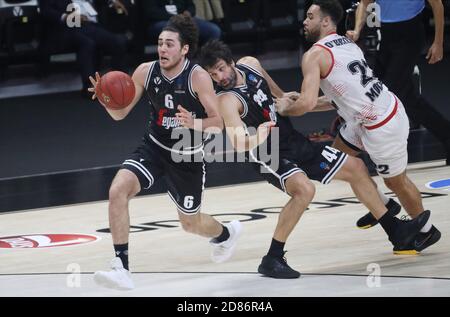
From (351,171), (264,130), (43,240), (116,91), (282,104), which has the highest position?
(116,91)

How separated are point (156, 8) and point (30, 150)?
2677 mm

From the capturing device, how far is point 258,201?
353 inches

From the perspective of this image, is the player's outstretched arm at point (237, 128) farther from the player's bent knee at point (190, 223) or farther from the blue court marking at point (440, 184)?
the blue court marking at point (440, 184)

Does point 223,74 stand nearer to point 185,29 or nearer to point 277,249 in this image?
point 185,29

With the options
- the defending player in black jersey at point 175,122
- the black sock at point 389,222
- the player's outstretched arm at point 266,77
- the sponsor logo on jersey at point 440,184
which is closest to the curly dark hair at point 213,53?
the defending player in black jersey at point 175,122

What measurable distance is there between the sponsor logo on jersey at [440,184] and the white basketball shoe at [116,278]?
3.35 meters

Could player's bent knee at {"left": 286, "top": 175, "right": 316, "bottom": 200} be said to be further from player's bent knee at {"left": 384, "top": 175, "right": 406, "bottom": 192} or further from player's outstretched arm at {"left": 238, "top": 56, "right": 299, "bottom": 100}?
player's bent knee at {"left": 384, "top": 175, "right": 406, "bottom": 192}

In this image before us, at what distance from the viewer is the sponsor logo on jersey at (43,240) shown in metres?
7.74

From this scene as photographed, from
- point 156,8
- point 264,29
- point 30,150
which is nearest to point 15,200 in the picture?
point 30,150

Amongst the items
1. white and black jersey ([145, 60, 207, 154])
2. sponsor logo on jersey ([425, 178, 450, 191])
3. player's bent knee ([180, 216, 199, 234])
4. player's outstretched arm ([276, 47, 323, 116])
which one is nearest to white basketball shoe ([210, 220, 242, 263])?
player's bent knee ([180, 216, 199, 234])

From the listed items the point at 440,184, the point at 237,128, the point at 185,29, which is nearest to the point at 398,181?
the point at 237,128

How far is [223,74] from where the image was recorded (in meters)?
6.64

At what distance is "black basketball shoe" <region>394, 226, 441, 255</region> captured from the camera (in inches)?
274

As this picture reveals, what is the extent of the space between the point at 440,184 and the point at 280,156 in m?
2.67
